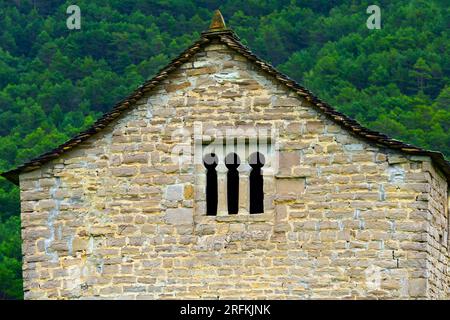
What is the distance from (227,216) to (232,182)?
1.89ft

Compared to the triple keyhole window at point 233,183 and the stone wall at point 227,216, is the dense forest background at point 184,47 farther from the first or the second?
the triple keyhole window at point 233,183

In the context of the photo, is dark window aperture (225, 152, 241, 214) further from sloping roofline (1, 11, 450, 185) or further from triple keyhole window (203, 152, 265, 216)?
sloping roofline (1, 11, 450, 185)

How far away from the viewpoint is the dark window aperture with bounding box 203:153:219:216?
105 ft

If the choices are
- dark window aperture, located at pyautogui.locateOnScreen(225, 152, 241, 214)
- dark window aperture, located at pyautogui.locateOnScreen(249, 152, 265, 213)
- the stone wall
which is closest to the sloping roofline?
the stone wall

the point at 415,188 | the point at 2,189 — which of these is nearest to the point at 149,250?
the point at 415,188

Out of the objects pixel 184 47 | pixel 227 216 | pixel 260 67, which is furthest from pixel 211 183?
pixel 184 47

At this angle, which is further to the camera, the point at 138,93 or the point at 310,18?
the point at 310,18

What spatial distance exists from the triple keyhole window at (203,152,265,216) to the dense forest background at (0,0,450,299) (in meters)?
27.5

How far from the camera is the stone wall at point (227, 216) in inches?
1231

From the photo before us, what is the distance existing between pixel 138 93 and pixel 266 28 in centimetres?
6254

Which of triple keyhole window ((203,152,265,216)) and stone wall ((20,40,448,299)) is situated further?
triple keyhole window ((203,152,265,216))
